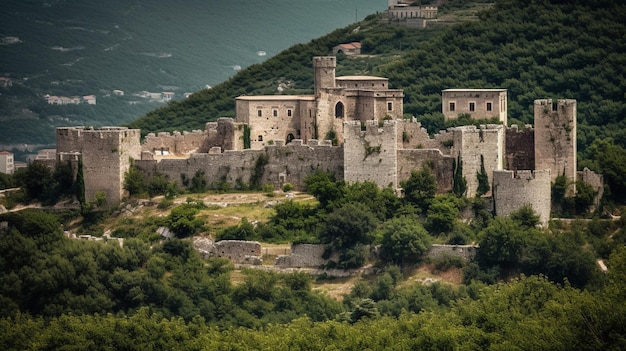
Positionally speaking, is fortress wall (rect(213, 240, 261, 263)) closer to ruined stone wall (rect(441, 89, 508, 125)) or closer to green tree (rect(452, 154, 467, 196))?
green tree (rect(452, 154, 467, 196))

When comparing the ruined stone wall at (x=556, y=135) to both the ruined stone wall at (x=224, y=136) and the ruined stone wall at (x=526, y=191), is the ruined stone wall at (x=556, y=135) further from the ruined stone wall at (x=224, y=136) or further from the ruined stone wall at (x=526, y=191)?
the ruined stone wall at (x=224, y=136)

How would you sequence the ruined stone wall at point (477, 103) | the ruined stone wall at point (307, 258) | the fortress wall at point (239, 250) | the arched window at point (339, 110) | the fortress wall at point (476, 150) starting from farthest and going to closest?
the ruined stone wall at point (477, 103) → the arched window at point (339, 110) → the fortress wall at point (476, 150) → the fortress wall at point (239, 250) → the ruined stone wall at point (307, 258)

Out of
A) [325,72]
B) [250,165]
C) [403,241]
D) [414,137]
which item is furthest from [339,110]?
[403,241]

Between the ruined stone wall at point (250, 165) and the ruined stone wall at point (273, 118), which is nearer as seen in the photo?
the ruined stone wall at point (250, 165)

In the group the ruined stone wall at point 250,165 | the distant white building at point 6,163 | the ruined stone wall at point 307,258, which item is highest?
the ruined stone wall at point 250,165

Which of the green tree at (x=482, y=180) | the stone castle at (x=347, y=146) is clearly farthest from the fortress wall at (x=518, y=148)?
the green tree at (x=482, y=180)

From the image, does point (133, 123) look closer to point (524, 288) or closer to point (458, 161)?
point (458, 161)

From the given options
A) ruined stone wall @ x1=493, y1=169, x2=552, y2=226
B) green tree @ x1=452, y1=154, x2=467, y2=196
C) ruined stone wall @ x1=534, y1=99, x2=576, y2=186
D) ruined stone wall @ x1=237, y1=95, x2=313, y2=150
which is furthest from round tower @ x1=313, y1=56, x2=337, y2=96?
ruined stone wall @ x1=493, y1=169, x2=552, y2=226
